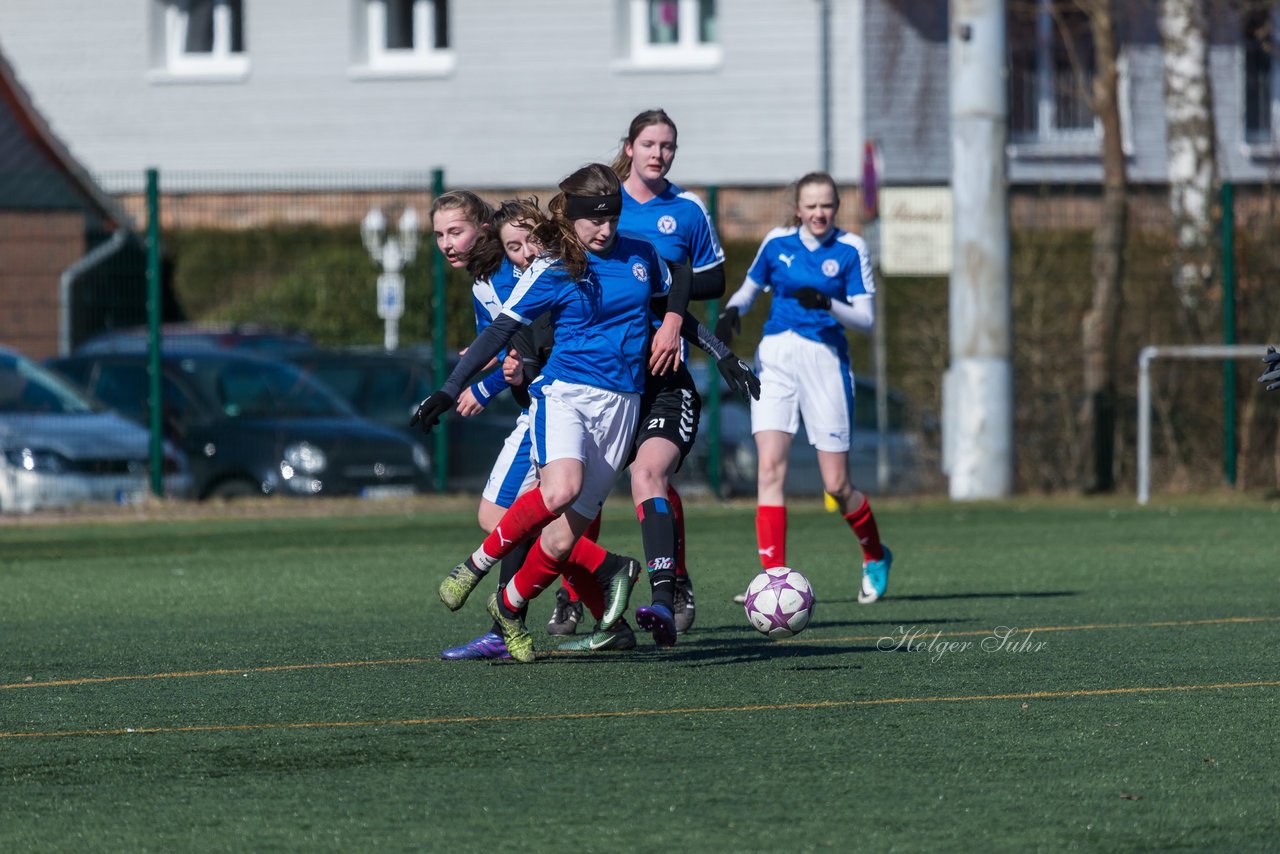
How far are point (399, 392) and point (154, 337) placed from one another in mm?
2018

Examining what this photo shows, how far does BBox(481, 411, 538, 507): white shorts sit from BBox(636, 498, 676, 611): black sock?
0.53 meters

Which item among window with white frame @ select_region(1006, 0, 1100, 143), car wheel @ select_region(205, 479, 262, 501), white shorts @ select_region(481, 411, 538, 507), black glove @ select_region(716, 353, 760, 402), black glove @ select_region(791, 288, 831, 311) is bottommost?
car wheel @ select_region(205, 479, 262, 501)

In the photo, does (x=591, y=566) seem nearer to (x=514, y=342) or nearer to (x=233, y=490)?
(x=514, y=342)

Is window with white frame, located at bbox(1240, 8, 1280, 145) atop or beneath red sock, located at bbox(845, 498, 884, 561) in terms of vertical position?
atop

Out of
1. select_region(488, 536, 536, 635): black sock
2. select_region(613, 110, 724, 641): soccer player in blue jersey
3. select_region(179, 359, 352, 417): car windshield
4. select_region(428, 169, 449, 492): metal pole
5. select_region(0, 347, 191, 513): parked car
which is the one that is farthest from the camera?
select_region(428, 169, 449, 492): metal pole

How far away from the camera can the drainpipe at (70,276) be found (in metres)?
17.6

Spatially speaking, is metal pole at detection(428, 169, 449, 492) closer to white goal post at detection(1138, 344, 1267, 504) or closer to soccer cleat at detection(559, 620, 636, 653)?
white goal post at detection(1138, 344, 1267, 504)

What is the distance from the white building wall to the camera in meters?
32.9

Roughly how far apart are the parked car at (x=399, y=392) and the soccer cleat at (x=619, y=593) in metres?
9.71

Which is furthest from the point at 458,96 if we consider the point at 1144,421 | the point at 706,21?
the point at 1144,421

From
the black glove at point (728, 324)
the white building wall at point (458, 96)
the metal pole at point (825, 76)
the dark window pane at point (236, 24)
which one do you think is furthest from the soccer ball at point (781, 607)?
the dark window pane at point (236, 24)

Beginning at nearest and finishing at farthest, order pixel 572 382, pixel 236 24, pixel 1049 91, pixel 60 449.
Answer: pixel 572 382 < pixel 60 449 < pixel 1049 91 < pixel 236 24

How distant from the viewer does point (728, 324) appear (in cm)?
1016

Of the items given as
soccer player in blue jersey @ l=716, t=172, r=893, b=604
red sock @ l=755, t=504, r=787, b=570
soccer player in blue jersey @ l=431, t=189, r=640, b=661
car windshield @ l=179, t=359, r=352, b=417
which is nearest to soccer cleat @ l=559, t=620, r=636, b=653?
soccer player in blue jersey @ l=431, t=189, r=640, b=661
